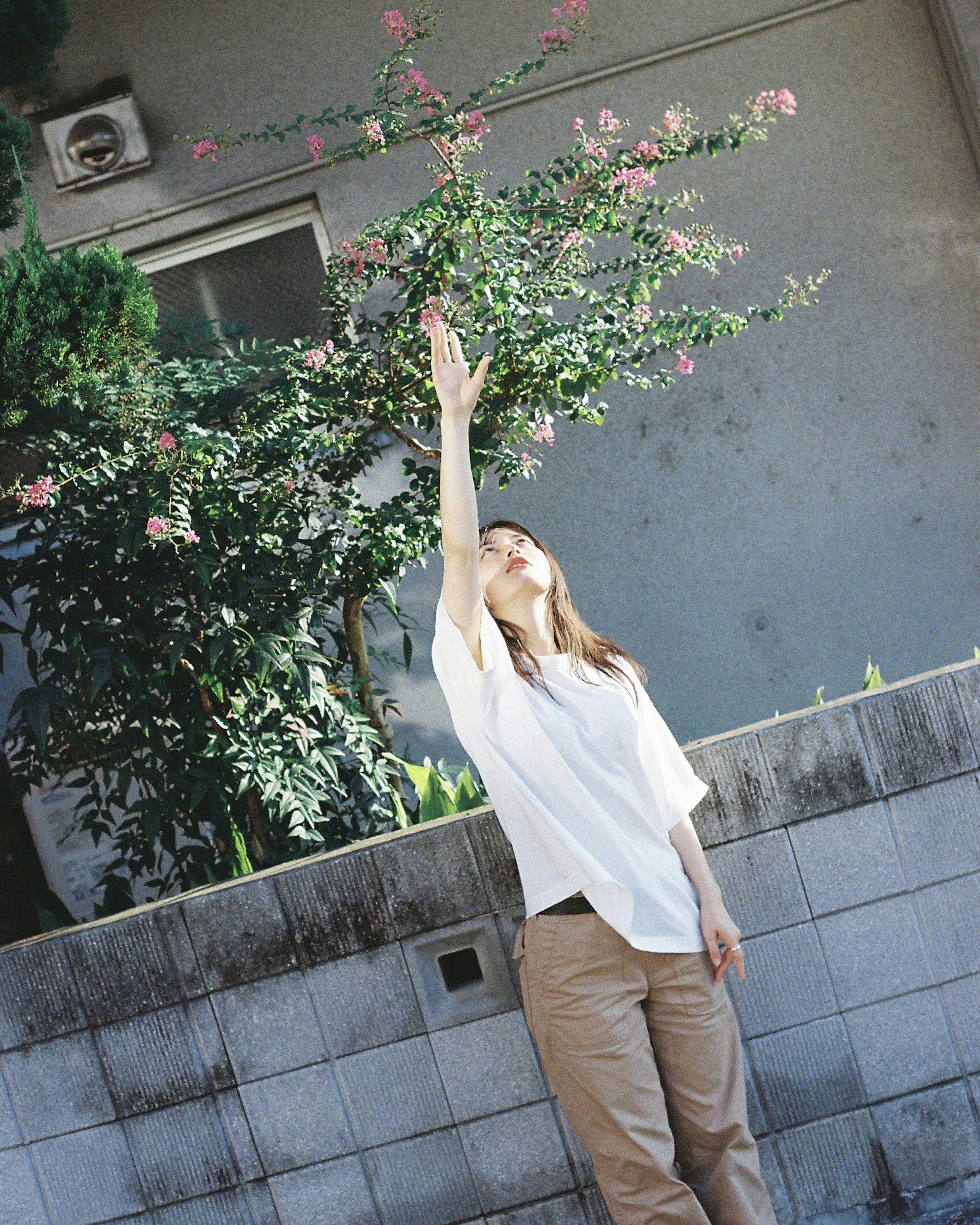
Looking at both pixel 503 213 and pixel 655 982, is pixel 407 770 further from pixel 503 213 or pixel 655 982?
pixel 503 213

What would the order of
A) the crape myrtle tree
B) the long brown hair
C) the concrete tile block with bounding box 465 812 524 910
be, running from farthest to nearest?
the crape myrtle tree < the concrete tile block with bounding box 465 812 524 910 < the long brown hair

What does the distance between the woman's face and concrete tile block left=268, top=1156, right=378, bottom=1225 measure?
1.40 m

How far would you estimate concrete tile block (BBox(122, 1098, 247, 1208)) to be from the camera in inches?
105

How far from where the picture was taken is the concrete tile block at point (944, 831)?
107 inches

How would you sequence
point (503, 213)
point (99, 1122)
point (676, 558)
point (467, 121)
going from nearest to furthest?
point (99, 1122)
point (503, 213)
point (467, 121)
point (676, 558)

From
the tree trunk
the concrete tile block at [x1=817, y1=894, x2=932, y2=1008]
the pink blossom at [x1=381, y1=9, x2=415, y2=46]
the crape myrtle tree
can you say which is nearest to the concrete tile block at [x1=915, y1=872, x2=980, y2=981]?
the concrete tile block at [x1=817, y1=894, x2=932, y2=1008]

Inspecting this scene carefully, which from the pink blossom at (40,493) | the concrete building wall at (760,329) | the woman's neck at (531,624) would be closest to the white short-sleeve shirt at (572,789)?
the woman's neck at (531,624)

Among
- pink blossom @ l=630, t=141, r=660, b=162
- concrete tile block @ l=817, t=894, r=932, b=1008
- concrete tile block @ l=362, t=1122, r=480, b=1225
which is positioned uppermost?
pink blossom @ l=630, t=141, r=660, b=162

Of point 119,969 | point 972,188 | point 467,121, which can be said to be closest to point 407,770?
point 119,969

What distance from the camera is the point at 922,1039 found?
2.71 meters

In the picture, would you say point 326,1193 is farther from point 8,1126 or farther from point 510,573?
point 510,573

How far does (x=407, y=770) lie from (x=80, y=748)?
3.45 feet

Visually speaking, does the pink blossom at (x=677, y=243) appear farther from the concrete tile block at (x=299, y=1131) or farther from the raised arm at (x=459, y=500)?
the concrete tile block at (x=299, y=1131)

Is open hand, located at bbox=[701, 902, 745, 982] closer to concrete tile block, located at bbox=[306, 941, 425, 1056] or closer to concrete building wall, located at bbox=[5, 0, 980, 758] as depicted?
concrete tile block, located at bbox=[306, 941, 425, 1056]
